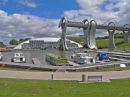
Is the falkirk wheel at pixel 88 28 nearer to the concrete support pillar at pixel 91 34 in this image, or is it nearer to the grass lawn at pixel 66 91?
the concrete support pillar at pixel 91 34

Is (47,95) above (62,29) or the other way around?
the other way around

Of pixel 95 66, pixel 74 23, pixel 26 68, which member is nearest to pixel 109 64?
pixel 95 66

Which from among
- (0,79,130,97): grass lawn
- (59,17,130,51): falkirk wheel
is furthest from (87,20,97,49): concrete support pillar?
(0,79,130,97): grass lawn

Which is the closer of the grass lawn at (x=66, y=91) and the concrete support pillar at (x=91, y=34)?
the grass lawn at (x=66, y=91)

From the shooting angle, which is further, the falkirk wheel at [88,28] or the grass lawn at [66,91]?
the falkirk wheel at [88,28]

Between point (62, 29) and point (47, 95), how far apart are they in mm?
105692

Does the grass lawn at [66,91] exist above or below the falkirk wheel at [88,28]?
below

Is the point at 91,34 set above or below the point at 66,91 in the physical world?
above

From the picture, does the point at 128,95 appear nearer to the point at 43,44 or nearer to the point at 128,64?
the point at 128,64

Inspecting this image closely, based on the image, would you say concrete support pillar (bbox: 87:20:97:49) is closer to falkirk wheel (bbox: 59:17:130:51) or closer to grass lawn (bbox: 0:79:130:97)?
falkirk wheel (bbox: 59:17:130:51)

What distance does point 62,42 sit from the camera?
123 m

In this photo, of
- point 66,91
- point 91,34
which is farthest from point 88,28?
point 66,91

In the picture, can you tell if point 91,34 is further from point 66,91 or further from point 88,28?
point 66,91

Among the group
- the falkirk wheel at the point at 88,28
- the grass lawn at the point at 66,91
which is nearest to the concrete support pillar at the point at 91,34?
the falkirk wheel at the point at 88,28
